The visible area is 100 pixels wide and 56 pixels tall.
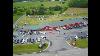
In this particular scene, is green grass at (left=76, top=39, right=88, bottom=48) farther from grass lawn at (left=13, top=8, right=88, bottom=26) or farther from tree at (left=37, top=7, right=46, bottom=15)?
tree at (left=37, top=7, right=46, bottom=15)

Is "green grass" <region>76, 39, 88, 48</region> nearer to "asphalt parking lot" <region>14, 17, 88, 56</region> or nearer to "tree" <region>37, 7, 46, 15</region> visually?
"asphalt parking lot" <region>14, 17, 88, 56</region>

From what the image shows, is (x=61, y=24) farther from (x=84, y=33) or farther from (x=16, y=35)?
(x=16, y=35)

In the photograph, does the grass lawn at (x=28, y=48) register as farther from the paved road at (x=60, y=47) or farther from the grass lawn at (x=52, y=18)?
the grass lawn at (x=52, y=18)

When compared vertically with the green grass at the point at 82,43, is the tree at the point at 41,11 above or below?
above

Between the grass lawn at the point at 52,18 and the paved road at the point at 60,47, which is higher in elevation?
the grass lawn at the point at 52,18

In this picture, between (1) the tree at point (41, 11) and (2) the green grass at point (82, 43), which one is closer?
(2) the green grass at point (82, 43)

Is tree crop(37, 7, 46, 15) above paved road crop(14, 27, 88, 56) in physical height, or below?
above

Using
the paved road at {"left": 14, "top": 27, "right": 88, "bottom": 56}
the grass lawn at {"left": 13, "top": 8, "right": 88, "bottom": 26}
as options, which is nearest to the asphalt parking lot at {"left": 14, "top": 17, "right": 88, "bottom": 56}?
the paved road at {"left": 14, "top": 27, "right": 88, "bottom": 56}

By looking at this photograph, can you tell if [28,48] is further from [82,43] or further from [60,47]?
[82,43]

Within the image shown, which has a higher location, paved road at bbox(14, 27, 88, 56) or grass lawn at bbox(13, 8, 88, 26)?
grass lawn at bbox(13, 8, 88, 26)

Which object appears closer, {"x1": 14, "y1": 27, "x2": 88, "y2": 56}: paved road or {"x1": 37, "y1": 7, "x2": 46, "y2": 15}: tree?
{"x1": 14, "y1": 27, "x2": 88, "y2": 56}: paved road

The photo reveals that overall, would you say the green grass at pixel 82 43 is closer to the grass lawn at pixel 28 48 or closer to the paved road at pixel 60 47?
the paved road at pixel 60 47

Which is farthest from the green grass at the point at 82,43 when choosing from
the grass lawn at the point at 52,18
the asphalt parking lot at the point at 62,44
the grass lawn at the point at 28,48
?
the grass lawn at the point at 28,48
